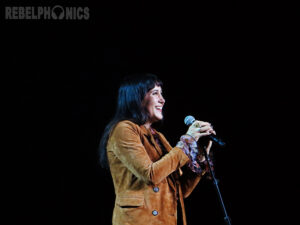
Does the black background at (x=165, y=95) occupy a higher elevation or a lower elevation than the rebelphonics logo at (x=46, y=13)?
lower

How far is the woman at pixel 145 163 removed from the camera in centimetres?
140

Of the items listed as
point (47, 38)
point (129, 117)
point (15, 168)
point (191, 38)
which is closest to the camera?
point (129, 117)

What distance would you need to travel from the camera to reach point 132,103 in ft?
5.64

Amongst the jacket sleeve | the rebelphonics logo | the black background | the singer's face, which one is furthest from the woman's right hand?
the rebelphonics logo

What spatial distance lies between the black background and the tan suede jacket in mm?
1256

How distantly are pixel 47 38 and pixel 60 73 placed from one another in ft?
1.14

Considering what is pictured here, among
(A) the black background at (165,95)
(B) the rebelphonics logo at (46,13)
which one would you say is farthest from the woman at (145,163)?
(B) the rebelphonics logo at (46,13)

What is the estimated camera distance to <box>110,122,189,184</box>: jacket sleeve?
1358mm

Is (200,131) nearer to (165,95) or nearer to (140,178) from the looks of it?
(140,178)

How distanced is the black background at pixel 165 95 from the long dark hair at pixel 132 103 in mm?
1084

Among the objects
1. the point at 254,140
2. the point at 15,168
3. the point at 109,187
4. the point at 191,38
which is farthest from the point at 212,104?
the point at 15,168

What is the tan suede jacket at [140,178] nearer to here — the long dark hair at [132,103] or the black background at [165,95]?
the long dark hair at [132,103]

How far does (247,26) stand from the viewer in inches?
117

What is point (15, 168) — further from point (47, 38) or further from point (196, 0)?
point (196, 0)
